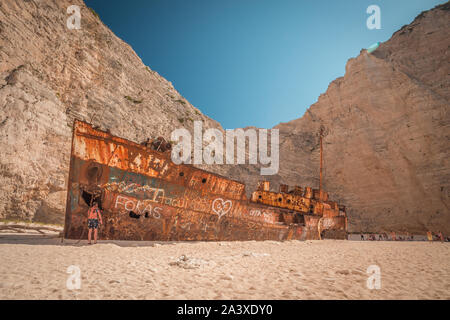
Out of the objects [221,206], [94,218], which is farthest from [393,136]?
[94,218]

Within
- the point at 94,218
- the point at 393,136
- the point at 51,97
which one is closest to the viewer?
the point at 94,218

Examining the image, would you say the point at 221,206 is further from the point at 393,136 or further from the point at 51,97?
the point at 393,136

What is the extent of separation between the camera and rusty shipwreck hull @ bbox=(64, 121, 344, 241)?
603cm

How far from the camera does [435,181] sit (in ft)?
72.4

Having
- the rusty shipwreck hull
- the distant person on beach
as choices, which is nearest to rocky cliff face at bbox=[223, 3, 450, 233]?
the rusty shipwreck hull

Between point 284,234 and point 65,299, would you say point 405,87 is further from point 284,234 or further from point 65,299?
point 65,299

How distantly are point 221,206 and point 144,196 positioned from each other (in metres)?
2.83

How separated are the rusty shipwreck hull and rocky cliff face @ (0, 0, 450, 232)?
835 centimetres

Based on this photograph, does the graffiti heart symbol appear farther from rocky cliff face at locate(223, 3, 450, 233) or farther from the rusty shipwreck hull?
rocky cliff face at locate(223, 3, 450, 233)

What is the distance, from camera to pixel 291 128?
1548 inches

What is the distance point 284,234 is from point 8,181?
13.6 metres

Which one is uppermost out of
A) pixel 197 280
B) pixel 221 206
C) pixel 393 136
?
pixel 393 136

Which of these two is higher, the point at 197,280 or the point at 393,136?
the point at 393,136

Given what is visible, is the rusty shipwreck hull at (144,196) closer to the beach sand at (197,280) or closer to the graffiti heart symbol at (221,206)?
the graffiti heart symbol at (221,206)
